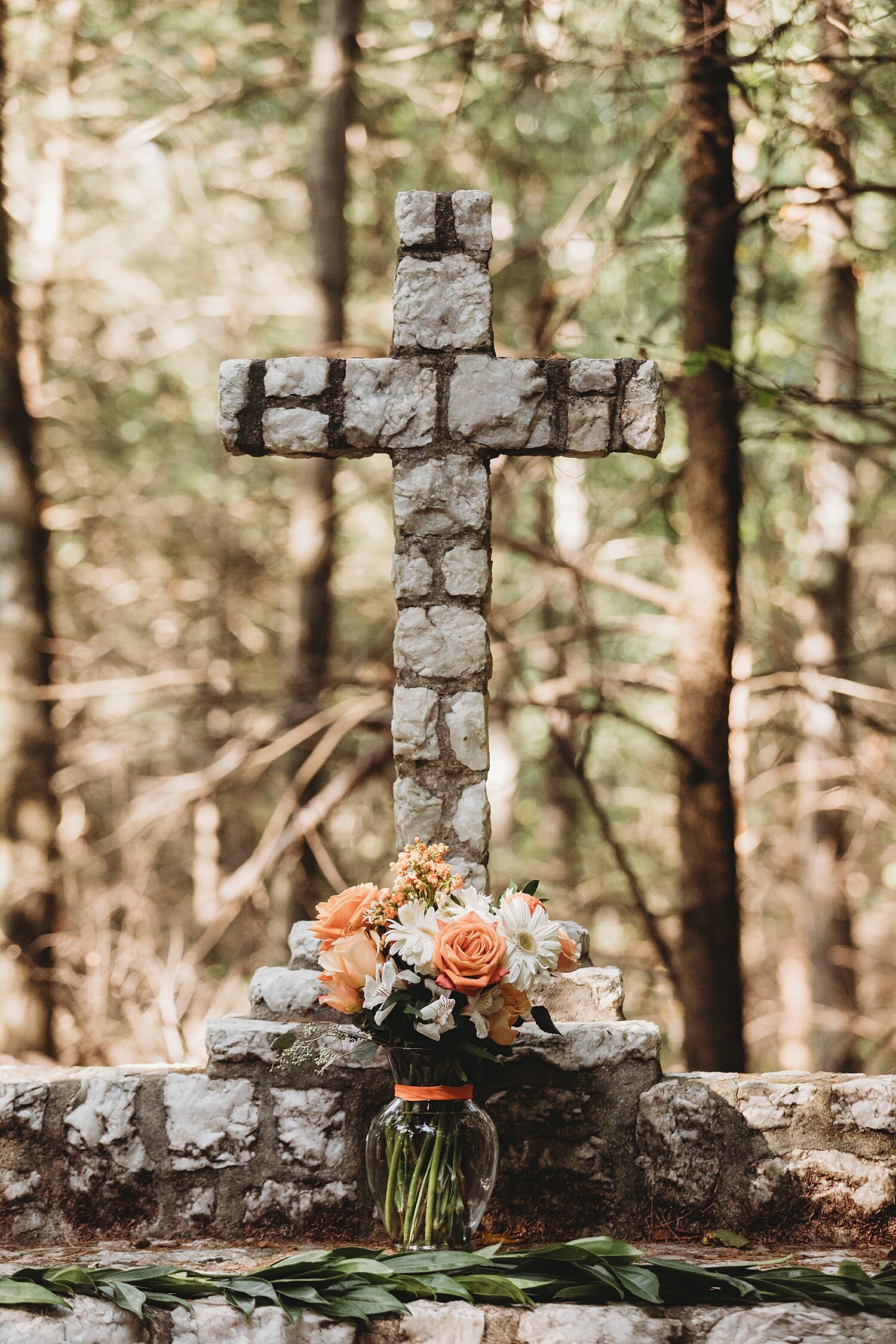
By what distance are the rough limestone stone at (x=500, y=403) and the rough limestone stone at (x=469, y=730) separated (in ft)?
2.04

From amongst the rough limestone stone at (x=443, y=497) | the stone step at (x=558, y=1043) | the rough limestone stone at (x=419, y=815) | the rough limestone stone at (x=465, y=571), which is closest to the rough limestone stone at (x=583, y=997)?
the stone step at (x=558, y=1043)

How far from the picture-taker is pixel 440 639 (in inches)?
112

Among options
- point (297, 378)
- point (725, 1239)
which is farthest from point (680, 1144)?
point (297, 378)

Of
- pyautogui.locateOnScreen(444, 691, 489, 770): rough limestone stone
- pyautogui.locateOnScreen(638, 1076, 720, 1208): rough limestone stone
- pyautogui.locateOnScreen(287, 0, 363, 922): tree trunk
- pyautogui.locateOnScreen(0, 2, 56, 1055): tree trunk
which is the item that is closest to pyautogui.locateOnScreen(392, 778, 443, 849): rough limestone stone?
pyautogui.locateOnScreen(444, 691, 489, 770): rough limestone stone

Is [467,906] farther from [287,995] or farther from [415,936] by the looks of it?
[287,995]

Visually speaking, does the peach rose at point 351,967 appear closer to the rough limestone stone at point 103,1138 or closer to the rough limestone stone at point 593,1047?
the rough limestone stone at point 593,1047

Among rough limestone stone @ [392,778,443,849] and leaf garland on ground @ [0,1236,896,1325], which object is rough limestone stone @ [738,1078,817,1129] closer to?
leaf garland on ground @ [0,1236,896,1325]

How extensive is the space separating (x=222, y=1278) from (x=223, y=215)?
1000 cm

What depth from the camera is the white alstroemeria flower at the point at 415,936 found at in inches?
88.0

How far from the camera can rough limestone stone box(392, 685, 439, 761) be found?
111 inches

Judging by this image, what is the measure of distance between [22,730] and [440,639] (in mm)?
4410

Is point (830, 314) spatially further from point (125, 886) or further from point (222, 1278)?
point (222, 1278)

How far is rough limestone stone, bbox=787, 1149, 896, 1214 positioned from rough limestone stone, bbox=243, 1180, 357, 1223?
3.22ft

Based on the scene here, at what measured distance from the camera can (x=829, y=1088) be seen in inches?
101
